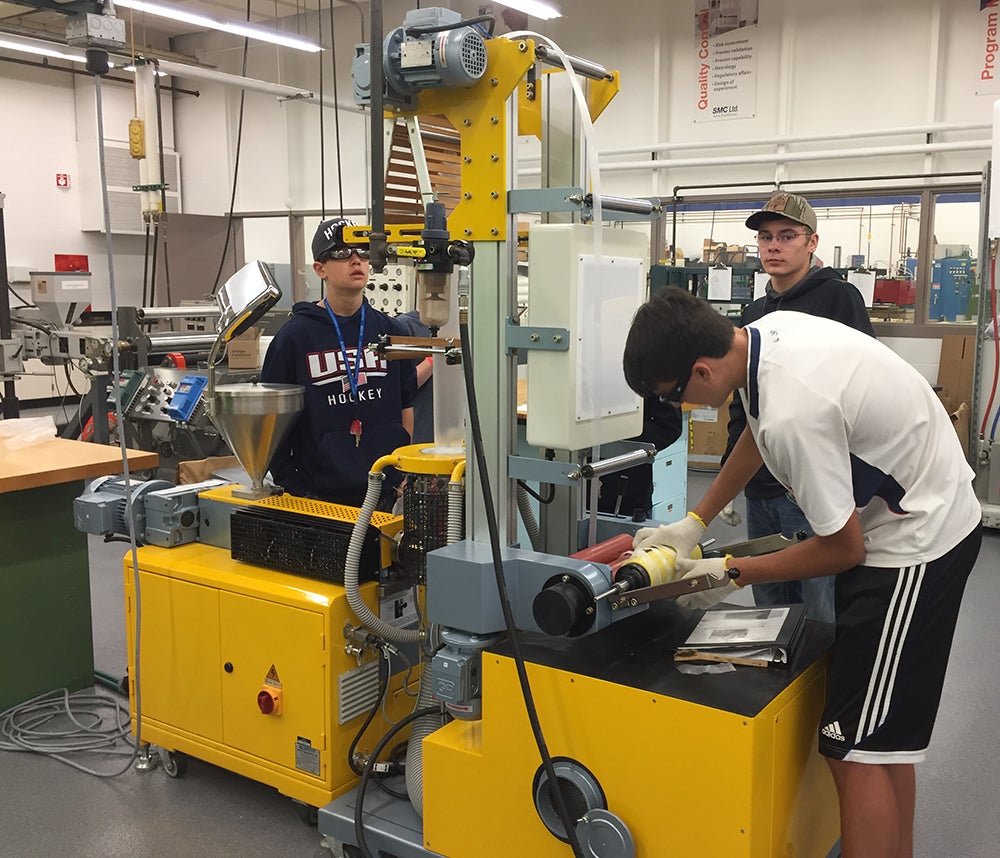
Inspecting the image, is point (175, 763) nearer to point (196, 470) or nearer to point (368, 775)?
point (368, 775)

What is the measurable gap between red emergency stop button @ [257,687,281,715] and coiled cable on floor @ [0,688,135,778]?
1.85 feet

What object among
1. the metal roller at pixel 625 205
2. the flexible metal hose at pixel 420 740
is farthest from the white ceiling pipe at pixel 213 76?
the flexible metal hose at pixel 420 740

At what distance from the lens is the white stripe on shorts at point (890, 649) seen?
1.53 meters

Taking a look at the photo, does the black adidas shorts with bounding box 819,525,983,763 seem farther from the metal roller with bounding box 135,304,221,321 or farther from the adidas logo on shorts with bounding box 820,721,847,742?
the metal roller with bounding box 135,304,221,321

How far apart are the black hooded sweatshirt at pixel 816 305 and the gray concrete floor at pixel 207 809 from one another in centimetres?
89

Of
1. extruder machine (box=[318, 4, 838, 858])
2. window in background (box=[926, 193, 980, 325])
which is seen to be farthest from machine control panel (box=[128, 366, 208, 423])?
window in background (box=[926, 193, 980, 325])

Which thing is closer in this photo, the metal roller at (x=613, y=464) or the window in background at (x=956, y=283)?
the metal roller at (x=613, y=464)

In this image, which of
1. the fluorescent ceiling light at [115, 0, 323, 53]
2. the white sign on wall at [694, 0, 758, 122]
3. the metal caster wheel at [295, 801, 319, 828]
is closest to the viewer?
the metal caster wheel at [295, 801, 319, 828]

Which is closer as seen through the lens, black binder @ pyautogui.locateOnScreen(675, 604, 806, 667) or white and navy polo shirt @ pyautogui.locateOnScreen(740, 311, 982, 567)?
white and navy polo shirt @ pyautogui.locateOnScreen(740, 311, 982, 567)

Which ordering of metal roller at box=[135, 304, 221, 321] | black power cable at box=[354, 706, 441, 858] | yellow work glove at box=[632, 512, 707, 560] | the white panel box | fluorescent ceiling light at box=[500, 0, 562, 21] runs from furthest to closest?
fluorescent ceiling light at box=[500, 0, 562, 21] → metal roller at box=[135, 304, 221, 321] → black power cable at box=[354, 706, 441, 858] → yellow work glove at box=[632, 512, 707, 560] → the white panel box

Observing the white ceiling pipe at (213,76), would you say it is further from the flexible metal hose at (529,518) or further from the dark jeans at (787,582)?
the flexible metal hose at (529,518)

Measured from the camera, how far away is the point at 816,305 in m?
2.54

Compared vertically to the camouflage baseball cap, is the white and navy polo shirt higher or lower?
lower

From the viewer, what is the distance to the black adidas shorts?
153 cm
